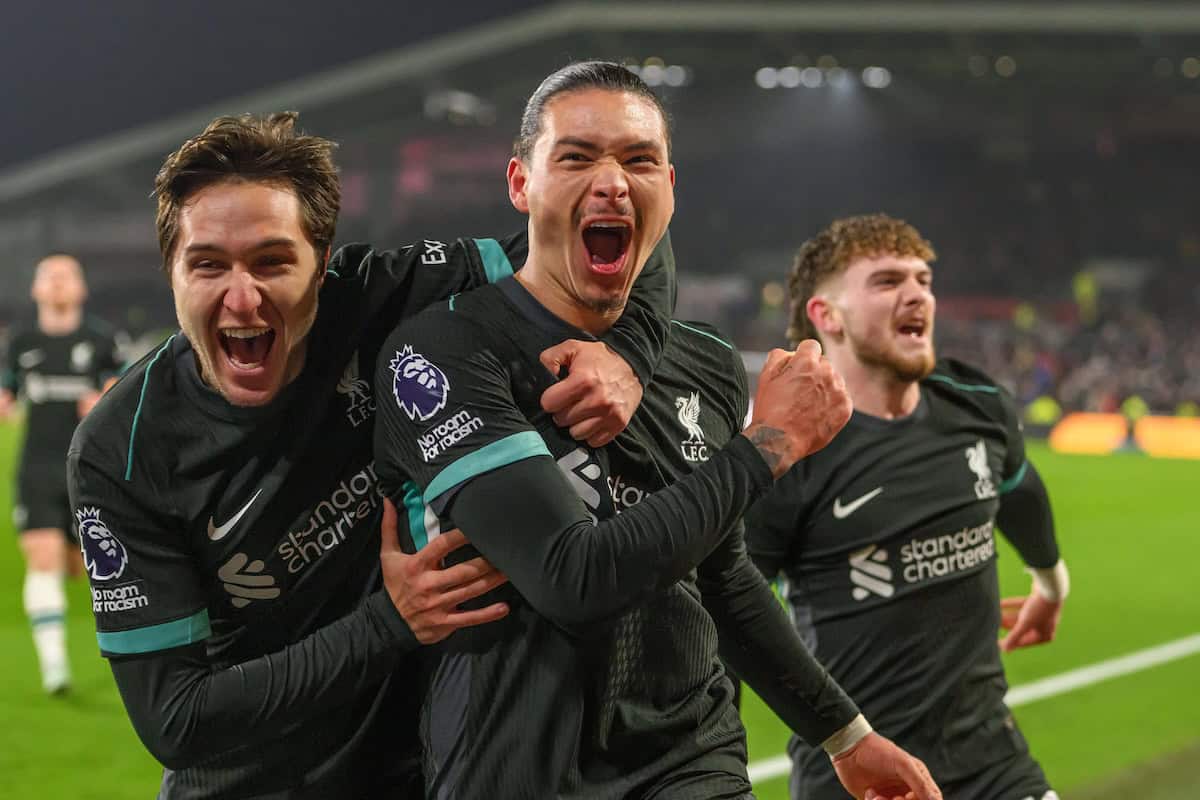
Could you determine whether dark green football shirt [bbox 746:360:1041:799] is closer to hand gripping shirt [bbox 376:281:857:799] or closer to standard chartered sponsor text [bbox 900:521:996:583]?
standard chartered sponsor text [bbox 900:521:996:583]

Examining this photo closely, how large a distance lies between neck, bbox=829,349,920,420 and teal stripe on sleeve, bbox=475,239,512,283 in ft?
4.79

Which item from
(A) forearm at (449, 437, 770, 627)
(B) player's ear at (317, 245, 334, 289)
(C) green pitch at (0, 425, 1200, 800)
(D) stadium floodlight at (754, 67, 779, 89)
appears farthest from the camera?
(D) stadium floodlight at (754, 67, 779, 89)

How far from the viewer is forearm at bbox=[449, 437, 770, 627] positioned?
2125mm

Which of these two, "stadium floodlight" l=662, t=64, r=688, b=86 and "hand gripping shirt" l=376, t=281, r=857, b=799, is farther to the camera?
"stadium floodlight" l=662, t=64, r=688, b=86

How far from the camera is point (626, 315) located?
2.62 metres

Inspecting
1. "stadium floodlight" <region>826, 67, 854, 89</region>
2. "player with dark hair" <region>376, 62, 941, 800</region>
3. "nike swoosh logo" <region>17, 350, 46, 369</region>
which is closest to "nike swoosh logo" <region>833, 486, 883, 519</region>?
"player with dark hair" <region>376, 62, 941, 800</region>

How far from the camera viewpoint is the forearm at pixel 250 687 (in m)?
2.35

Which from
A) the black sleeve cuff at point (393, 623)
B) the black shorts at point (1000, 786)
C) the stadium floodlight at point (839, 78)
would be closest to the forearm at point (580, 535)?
the black sleeve cuff at point (393, 623)

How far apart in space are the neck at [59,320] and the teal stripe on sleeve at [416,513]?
6.79 metres

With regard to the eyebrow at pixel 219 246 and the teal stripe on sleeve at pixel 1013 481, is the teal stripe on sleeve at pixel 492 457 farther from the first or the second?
the teal stripe on sleeve at pixel 1013 481

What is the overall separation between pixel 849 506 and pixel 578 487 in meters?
1.62

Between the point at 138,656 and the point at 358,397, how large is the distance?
23.3 inches

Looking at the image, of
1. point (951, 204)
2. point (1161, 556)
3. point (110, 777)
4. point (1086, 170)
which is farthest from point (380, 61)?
point (110, 777)

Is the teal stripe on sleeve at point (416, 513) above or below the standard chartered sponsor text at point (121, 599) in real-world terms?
above
